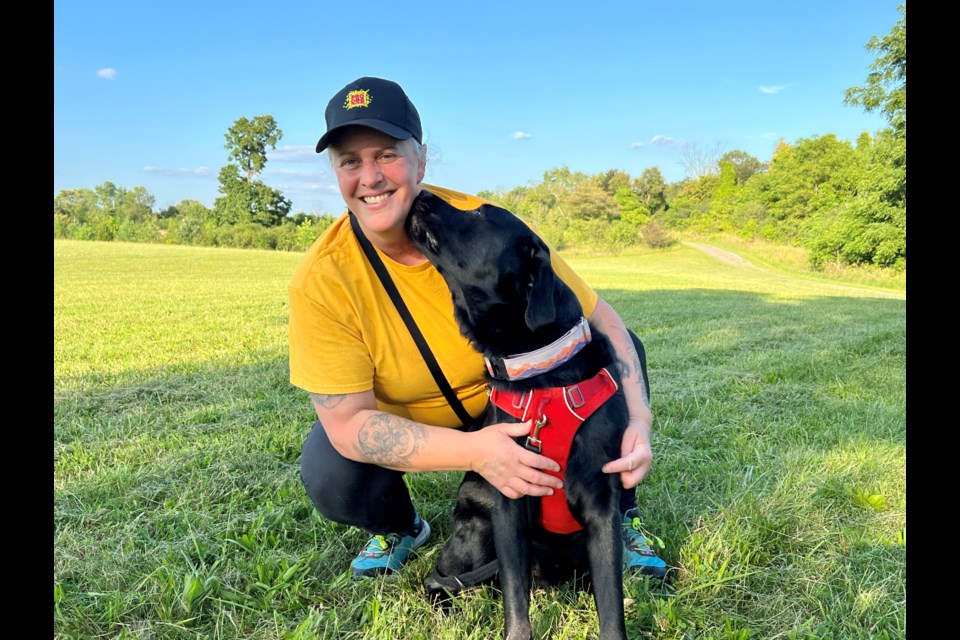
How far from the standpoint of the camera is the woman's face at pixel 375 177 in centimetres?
203

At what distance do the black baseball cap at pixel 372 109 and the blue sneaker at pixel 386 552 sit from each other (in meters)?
1.50

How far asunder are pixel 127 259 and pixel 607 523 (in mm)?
25611

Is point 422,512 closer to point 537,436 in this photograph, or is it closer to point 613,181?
point 537,436

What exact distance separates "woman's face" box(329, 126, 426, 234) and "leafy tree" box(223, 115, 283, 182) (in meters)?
44.7

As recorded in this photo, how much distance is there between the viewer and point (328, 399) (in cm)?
199

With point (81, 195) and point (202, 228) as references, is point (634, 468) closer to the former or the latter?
point (202, 228)

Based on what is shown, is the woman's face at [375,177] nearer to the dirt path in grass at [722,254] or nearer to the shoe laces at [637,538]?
the shoe laces at [637,538]

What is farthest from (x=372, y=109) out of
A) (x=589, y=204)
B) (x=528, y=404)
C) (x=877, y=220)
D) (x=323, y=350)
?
(x=589, y=204)

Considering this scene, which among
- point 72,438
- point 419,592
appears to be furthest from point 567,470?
point 72,438

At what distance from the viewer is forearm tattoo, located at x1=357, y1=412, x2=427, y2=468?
193 centimetres

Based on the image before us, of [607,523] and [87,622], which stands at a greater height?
[607,523]

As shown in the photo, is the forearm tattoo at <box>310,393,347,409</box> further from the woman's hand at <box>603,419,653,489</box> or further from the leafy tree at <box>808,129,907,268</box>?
the leafy tree at <box>808,129,907,268</box>

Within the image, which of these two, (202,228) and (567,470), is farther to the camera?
(202,228)

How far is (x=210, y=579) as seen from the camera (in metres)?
1.95
